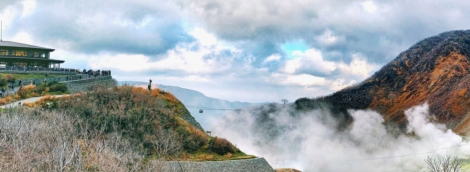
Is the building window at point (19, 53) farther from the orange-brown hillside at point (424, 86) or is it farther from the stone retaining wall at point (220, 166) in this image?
the orange-brown hillside at point (424, 86)

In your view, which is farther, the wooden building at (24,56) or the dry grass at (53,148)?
the wooden building at (24,56)

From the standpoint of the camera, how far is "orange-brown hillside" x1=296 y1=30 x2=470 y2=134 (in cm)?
5588

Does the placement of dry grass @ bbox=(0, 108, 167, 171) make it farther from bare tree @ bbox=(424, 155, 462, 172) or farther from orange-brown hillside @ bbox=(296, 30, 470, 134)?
orange-brown hillside @ bbox=(296, 30, 470, 134)

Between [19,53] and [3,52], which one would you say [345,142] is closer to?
[19,53]

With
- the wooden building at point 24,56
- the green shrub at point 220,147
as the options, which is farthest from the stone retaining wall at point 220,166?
the wooden building at point 24,56

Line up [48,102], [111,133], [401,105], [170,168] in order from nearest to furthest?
[170,168] → [111,133] → [48,102] → [401,105]

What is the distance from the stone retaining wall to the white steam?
19013mm

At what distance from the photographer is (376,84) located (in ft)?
244

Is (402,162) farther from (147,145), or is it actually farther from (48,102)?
(48,102)

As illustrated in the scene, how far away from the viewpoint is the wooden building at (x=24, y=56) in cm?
6006

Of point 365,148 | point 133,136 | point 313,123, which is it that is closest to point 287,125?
point 313,123

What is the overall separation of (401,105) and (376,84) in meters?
8.79

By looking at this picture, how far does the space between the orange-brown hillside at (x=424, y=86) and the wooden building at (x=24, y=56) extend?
44.3 metres

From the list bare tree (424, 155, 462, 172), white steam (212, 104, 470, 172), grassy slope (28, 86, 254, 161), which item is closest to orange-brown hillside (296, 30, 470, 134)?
white steam (212, 104, 470, 172)
